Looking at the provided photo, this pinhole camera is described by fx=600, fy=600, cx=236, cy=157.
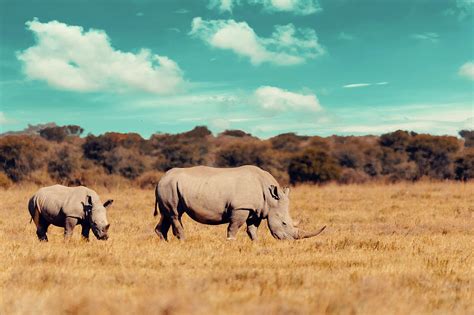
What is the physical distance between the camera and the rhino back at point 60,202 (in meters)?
11.2

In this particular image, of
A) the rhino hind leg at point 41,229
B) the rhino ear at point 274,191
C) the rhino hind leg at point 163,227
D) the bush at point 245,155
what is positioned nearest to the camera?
the rhino ear at point 274,191

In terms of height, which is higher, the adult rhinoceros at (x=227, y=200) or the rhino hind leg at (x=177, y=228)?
the adult rhinoceros at (x=227, y=200)

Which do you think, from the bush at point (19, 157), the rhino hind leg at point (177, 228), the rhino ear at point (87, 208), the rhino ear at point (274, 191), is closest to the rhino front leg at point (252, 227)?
the rhino ear at point (274, 191)

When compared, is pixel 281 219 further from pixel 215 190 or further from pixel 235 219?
pixel 215 190

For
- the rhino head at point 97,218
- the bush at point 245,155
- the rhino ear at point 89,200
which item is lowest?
the rhino head at point 97,218

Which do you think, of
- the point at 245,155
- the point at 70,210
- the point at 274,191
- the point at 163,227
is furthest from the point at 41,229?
the point at 245,155

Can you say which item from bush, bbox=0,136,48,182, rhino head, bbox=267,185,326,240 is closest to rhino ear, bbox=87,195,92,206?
rhino head, bbox=267,185,326,240

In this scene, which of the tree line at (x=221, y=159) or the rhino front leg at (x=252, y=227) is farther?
the tree line at (x=221, y=159)

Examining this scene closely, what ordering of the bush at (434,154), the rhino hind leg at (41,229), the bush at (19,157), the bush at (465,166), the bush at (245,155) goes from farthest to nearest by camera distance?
the bush at (434,154), the bush at (245,155), the bush at (465,166), the bush at (19,157), the rhino hind leg at (41,229)

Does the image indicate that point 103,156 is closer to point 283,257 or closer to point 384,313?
point 283,257

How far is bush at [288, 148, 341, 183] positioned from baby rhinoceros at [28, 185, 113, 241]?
2670cm

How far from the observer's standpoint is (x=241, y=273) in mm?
7363

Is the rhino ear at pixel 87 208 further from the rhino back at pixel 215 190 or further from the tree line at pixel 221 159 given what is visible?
the tree line at pixel 221 159

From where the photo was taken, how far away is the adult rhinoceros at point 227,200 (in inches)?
426
